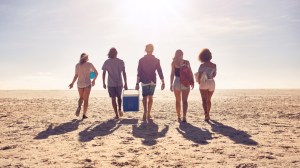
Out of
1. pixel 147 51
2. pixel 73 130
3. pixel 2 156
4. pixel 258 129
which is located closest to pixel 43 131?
pixel 73 130

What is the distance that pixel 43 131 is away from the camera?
8.30 metres

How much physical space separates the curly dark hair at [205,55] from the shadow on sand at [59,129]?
13.1ft

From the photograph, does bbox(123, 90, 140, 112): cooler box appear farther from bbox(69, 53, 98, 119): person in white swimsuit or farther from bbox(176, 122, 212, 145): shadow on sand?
bbox(176, 122, 212, 145): shadow on sand

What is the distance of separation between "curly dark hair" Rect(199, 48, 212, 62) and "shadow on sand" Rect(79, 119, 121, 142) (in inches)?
123

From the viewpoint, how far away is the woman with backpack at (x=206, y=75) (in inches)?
385

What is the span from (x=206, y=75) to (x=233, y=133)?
2423 mm

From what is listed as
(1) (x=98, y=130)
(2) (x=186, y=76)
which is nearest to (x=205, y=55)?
(2) (x=186, y=76)

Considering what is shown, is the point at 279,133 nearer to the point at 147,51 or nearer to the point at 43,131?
the point at 147,51

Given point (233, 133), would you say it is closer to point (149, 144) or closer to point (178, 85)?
point (149, 144)

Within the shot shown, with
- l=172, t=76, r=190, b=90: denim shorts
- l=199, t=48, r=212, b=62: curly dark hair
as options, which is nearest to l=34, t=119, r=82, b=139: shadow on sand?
l=172, t=76, r=190, b=90: denim shorts

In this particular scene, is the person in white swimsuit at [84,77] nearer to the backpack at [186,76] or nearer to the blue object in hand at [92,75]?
the blue object in hand at [92,75]

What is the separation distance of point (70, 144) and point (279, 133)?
4.69 metres

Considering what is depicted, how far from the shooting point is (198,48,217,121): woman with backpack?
9781 mm

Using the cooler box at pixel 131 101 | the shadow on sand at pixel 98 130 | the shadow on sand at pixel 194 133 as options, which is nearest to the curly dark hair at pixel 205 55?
the shadow on sand at pixel 194 133
